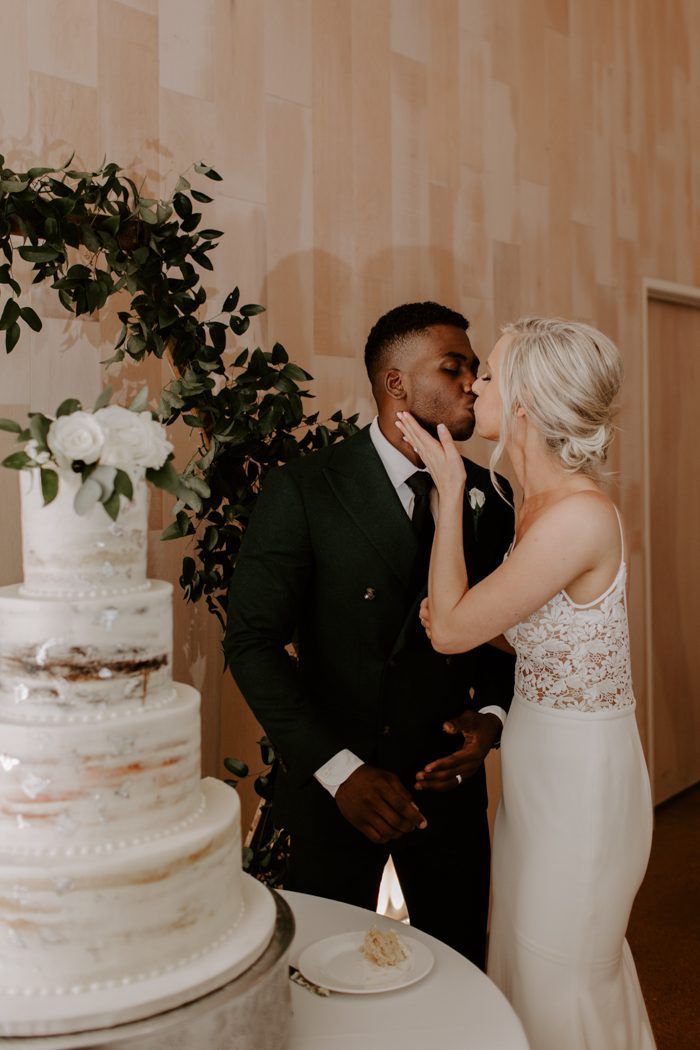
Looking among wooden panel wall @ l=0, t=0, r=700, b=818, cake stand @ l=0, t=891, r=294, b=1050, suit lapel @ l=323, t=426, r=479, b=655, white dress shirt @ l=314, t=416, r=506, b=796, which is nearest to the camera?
cake stand @ l=0, t=891, r=294, b=1050

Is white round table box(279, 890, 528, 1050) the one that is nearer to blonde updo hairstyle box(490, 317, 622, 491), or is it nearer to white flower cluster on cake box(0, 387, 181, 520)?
white flower cluster on cake box(0, 387, 181, 520)

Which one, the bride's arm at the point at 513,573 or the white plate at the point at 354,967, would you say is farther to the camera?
the bride's arm at the point at 513,573

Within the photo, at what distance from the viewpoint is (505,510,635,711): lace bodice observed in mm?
2033

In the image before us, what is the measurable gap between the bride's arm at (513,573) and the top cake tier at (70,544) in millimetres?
886

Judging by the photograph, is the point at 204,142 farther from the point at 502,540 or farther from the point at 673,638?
the point at 673,638

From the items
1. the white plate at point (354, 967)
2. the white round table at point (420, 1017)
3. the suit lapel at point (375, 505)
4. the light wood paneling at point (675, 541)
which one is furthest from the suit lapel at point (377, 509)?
the light wood paneling at point (675, 541)

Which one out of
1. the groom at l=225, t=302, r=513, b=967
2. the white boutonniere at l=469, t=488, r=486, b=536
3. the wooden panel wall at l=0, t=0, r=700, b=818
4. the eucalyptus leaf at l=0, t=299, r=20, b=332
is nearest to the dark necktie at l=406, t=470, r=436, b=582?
the groom at l=225, t=302, r=513, b=967

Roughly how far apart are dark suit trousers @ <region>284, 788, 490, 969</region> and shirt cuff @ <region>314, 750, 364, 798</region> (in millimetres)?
198

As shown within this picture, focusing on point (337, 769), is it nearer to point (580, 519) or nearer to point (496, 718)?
point (496, 718)

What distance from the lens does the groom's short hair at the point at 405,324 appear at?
2.42m

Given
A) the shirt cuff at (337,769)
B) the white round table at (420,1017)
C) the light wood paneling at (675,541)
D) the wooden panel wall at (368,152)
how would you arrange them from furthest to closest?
A: the light wood paneling at (675,541), the wooden panel wall at (368,152), the shirt cuff at (337,769), the white round table at (420,1017)

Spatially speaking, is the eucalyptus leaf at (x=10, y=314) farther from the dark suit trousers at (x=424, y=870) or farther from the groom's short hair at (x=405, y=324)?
the dark suit trousers at (x=424, y=870)

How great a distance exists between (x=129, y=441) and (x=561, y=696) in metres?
1.14

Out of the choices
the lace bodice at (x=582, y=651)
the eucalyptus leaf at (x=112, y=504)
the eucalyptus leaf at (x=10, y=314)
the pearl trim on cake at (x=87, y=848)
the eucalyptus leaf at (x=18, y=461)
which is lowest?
the pearl trim on cake at (x=87, y=848)
